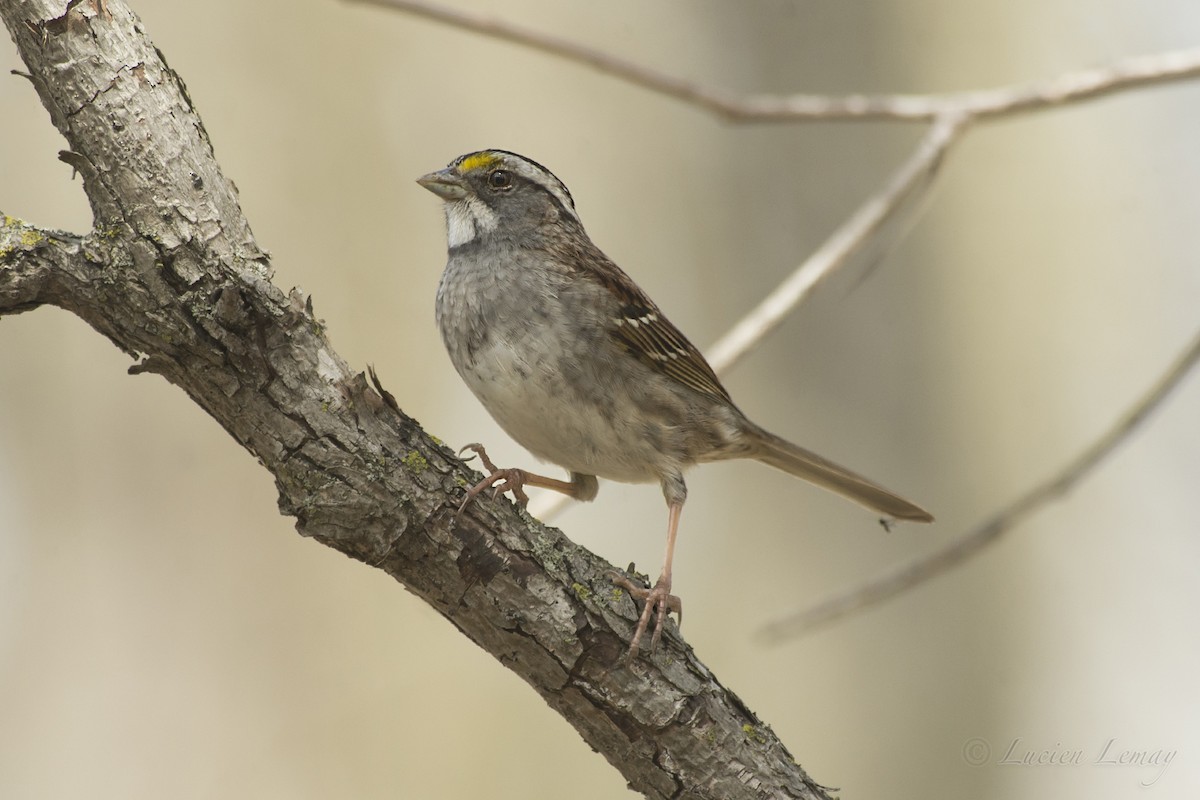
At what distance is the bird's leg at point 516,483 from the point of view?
2.52 meters

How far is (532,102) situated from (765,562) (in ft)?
10.6

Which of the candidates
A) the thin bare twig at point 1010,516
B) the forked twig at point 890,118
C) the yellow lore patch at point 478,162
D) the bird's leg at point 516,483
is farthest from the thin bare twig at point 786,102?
the bird's leg at point 516,483

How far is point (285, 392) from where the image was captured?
2.29 m

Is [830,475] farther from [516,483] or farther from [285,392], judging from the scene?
[285,392]

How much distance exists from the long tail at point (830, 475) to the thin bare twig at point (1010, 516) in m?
0.71

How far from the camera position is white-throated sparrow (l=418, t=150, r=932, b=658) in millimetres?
3467

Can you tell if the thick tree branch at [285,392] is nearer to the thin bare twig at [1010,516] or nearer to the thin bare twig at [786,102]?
the thin bare twig at [1010,516]

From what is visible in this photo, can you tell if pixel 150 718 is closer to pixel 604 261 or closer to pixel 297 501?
pixel 604 261

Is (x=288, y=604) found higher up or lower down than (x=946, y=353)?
lower down

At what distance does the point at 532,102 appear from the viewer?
698 centimetres

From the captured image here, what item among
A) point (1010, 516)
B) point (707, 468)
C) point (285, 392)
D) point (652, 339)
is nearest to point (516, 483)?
point (285, 392)

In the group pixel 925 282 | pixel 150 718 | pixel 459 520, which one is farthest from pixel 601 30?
pixel 459 520

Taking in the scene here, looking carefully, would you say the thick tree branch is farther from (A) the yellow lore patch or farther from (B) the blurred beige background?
(B) the blurred beige background

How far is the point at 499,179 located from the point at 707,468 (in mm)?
3058
